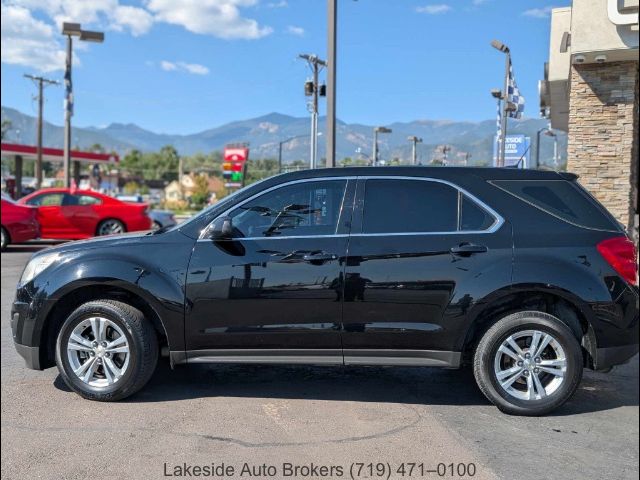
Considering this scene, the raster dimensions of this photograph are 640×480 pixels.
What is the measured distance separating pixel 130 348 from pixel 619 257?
12.0ft

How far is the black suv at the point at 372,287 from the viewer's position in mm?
4434

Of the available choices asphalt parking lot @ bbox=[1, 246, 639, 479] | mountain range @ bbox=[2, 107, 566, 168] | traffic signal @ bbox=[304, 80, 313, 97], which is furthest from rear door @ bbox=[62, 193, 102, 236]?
asphalt parking lot @ bbox=[1, 246, 639, 479]

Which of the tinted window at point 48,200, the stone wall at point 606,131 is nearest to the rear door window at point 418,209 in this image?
the stone wall at point 606,131

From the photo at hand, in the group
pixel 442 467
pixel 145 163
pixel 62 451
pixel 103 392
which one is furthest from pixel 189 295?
pixel 145 163

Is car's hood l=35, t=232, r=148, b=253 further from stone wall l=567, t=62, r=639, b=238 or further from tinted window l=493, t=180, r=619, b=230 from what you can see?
stone wall l=567, t=62, r=639, b=238

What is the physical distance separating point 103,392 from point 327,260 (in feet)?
6.45

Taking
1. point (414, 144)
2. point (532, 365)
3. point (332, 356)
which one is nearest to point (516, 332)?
point (532, 365)

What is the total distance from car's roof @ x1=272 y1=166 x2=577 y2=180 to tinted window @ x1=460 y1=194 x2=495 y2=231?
249 mm

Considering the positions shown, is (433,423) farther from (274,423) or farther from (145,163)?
(145,163)

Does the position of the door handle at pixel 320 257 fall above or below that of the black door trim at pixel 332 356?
above

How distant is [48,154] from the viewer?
52562mm

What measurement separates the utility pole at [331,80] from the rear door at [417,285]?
24.5ft

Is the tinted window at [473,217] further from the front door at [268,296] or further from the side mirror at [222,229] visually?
the side mirror at [222,229]

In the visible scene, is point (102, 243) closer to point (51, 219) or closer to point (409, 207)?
point (409, 207)
